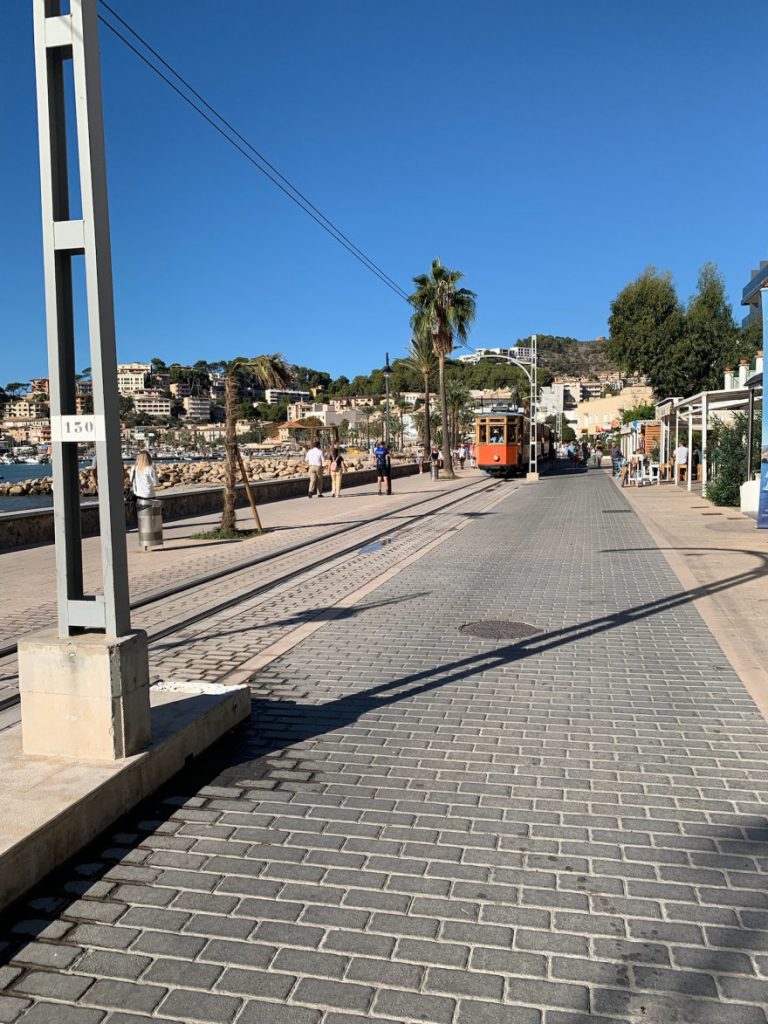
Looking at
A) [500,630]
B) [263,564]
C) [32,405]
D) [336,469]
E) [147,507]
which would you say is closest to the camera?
[500,630]

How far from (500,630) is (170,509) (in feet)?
44.6

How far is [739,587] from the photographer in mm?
9867

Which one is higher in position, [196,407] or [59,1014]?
[196,407]

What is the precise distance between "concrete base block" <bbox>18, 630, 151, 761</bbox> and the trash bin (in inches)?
396

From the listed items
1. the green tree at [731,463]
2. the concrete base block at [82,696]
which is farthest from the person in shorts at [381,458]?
the concrete base block at [82,696]

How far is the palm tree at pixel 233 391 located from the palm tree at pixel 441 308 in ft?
77.5

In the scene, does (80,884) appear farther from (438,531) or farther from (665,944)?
(438,531)

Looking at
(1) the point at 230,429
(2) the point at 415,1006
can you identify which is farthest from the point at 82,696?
(1) the point at 230,429

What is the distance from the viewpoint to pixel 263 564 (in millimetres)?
12594

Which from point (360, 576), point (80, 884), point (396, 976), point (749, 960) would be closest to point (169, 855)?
point (80, 884)

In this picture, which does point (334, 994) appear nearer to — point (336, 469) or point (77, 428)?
point (77, 428)

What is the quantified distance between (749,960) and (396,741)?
2.46 meters

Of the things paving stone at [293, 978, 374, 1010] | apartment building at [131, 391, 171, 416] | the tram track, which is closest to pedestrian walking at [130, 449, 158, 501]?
the tram track

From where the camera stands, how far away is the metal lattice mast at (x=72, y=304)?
3947mm
